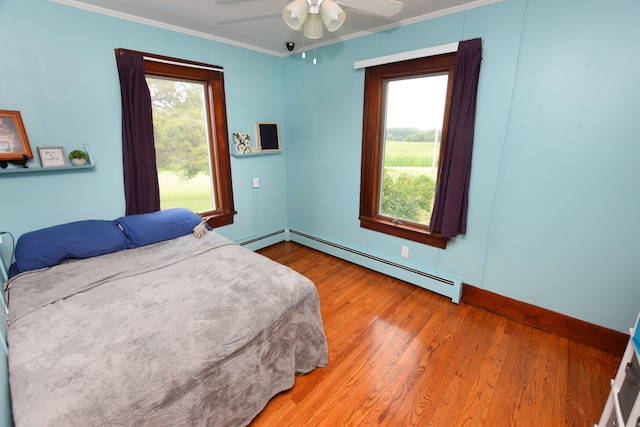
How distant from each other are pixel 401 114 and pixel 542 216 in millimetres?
1440

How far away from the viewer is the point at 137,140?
7.75ft

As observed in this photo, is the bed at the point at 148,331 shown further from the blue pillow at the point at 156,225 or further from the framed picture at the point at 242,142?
the framed picture at the point at 242,142

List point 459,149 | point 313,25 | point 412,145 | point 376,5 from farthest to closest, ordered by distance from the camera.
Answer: point 412,145 < point 459,149 < point 313,25 < point 376,5

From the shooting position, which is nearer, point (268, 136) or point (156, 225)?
point (156, 225)

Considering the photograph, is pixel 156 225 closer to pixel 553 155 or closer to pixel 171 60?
pixel 171 60

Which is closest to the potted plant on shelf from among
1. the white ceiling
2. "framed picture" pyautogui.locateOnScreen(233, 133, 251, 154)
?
the white ceiling

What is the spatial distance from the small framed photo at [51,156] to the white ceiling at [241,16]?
1021mm

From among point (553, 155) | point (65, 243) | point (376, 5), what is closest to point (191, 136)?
point (65, 243)

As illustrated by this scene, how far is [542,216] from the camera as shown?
2.04 meters

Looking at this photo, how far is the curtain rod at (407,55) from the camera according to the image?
2.15m

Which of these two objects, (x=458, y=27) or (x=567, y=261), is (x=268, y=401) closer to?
(x=567, y=261)

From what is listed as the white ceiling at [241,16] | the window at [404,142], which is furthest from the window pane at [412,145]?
the white ceiling at [241,16]

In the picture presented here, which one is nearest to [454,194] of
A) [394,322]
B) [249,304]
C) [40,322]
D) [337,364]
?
[394,322]

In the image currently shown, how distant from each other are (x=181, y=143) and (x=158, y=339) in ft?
7.04
